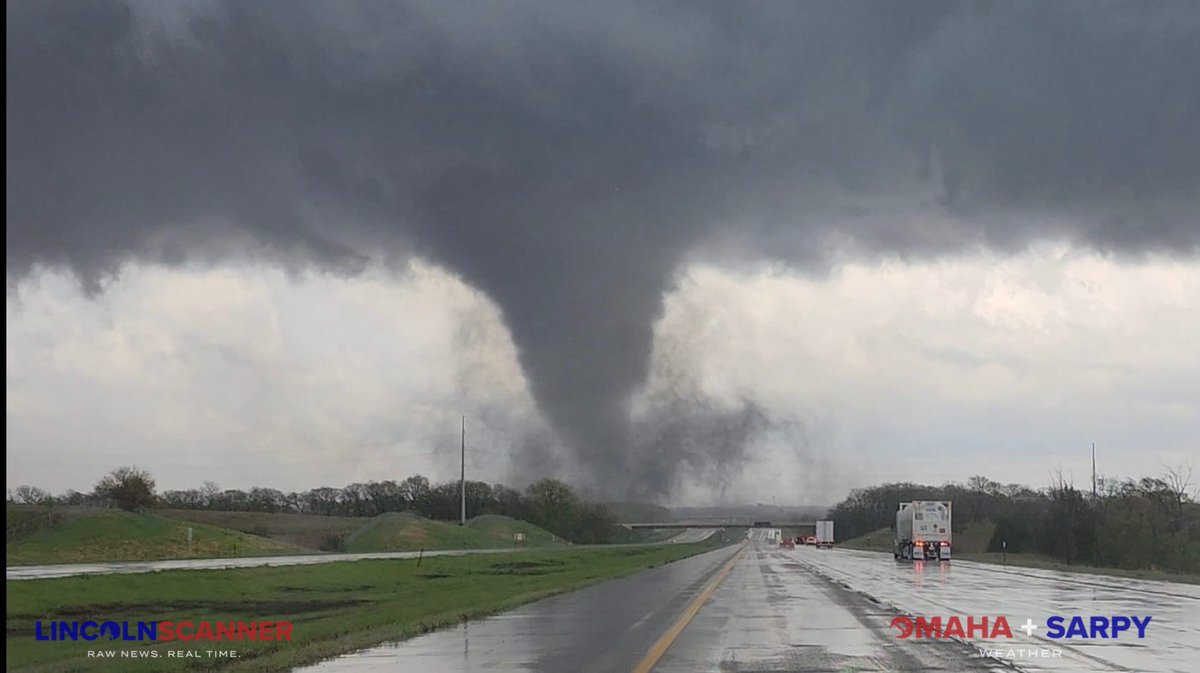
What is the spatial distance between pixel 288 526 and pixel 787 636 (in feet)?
395

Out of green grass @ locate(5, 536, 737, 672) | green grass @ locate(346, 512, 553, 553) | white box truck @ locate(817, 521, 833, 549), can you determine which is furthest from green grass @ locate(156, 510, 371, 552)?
white box truck @ locate(817, 521, 833, 549)

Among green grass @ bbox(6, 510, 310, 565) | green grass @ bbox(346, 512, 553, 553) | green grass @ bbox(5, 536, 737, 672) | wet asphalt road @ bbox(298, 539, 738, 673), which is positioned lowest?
green grass @ bbox(346, 512, 553, 553)

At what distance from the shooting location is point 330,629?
25047 mm

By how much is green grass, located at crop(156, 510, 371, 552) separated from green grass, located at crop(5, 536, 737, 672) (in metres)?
55.8

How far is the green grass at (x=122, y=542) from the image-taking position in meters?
78.6

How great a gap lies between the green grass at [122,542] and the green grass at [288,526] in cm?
1958

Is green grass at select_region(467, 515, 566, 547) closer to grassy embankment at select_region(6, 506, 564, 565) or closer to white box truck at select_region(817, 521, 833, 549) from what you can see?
grassy embankment at select_region(6, 506, 564, 565)

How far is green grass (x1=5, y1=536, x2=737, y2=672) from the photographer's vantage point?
20484 millimetres

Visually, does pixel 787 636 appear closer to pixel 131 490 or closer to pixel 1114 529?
pixel 1114 529

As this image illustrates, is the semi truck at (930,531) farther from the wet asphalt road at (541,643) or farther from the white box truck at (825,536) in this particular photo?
the white box truck at (825,536)

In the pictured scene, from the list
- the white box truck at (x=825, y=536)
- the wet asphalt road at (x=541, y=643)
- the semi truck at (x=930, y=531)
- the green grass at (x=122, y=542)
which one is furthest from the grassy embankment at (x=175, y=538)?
the white box truck at (x=825, y=536)

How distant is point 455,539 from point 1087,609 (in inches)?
3646

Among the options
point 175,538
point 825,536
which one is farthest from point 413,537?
point 825,536

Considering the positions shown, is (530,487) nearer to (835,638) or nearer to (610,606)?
(610,606)
